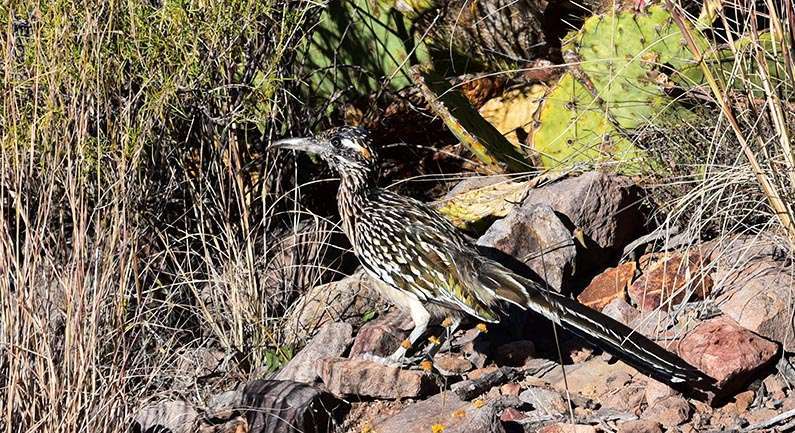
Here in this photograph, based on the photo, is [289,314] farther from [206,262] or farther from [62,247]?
[62,247]

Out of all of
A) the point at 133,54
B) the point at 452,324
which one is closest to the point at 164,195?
the point at 133,54

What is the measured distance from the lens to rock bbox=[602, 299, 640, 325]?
480cm

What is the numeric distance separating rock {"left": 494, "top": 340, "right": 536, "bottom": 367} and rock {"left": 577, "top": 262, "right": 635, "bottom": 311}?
0.39m

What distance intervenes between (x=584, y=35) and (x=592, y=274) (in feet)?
3.81

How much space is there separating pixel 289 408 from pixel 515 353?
3.30ft

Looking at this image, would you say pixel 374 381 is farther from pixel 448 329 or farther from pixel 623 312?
pixel 623 312

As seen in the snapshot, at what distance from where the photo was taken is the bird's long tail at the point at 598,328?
162 inches

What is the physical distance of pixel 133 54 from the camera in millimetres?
4848

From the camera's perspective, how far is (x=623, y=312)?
4.83m

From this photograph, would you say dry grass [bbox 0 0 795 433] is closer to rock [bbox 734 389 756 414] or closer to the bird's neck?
the bird's neck

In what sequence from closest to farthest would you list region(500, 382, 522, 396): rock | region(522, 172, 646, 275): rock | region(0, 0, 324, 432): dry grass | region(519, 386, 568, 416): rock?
1. region(0, 0, 324, 432): dry grass
2. region(519, 386, 568, 416): rock
3. region(500, 382, 522, 396): rock
4. region(522, 172, 646, 275): rock

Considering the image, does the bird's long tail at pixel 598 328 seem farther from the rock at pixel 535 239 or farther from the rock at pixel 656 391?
the rock at pixel 535 239

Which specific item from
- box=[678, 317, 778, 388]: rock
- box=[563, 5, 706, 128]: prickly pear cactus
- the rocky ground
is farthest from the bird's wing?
box=[563, 5, 706, 128]: prickly pear cactus

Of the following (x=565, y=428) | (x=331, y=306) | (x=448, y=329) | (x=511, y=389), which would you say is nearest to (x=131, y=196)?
(x=331, y=306)
